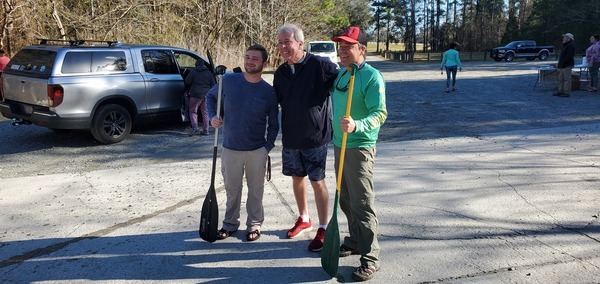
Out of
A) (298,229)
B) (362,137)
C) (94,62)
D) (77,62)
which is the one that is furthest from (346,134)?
(94,62)

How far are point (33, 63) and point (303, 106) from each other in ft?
19.7

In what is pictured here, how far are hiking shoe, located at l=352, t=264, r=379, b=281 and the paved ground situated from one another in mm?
73

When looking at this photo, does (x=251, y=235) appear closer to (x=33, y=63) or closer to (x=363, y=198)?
(x=363, y=198)

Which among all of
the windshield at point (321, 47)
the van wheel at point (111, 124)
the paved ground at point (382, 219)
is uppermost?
the windshield at point (321, 47)

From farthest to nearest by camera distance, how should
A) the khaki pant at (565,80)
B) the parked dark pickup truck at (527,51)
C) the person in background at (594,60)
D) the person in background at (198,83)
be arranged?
the parked dark pickup truck at (527,51) → the person in background at (594,60) → the khaki pant at (565,80) → the person in background at (198,83)

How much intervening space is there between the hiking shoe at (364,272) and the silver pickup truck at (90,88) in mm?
6020

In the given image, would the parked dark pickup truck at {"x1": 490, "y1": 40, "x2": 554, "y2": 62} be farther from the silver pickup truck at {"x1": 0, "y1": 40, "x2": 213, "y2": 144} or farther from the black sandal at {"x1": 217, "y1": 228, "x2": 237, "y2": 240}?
the black sandal at {"x1": 217, "y1": 228, "x2": 237, "y2": 240}

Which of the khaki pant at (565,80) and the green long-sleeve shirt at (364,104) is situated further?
the khaki pant at (565,80)

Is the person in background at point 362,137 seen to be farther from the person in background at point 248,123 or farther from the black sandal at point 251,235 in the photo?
the black sandal at point 251,235

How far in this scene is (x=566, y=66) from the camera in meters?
13.2

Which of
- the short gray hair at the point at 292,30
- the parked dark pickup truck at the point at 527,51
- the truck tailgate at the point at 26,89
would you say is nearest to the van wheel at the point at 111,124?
the truck tailgate at the point at 26,89

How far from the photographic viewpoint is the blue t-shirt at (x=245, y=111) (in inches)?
154

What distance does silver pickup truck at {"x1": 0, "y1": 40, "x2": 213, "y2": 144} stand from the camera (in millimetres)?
7562

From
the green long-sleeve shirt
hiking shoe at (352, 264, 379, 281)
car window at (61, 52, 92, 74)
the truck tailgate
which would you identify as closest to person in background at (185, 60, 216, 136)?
car window at (61, 52, 92, 74)
